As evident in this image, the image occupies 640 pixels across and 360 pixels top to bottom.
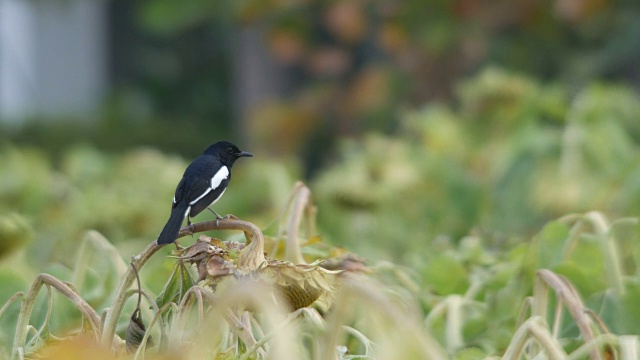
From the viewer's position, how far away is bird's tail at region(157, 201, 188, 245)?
1.46m

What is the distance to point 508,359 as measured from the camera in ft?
4.10

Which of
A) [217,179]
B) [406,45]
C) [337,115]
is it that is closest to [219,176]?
[217,179]

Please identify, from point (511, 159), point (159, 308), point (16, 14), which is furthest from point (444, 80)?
point (16, 14)

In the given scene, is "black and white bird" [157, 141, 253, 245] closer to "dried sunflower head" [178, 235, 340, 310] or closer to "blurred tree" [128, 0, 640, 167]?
"dried sunflower head" [178, 235, 340, 310]

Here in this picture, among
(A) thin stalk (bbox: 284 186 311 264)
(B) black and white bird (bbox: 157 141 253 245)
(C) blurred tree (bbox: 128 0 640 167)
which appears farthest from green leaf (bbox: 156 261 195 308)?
(C) blurred tree (bbox: 128 0 640 167)

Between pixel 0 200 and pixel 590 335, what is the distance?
2817 mm

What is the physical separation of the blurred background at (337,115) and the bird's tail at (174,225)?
382 millimetres

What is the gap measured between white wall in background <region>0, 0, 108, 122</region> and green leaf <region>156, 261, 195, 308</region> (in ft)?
51.6

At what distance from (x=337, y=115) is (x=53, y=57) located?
9.14m

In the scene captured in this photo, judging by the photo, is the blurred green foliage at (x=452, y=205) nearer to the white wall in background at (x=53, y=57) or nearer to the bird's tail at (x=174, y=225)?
the bird's tail at (x=174, y=225)

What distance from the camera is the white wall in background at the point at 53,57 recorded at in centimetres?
1752

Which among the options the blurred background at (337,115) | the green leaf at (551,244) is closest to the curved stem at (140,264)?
the blurred background at (337,115)

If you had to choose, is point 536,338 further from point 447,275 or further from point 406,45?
point 406,45

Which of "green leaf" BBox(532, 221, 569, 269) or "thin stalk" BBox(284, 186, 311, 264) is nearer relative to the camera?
"thin stalk" BBox(284, 186, 311, 264)
